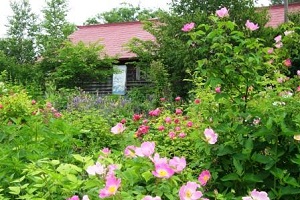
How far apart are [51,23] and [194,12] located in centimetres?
1322

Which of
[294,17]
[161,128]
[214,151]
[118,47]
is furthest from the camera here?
[118,47]

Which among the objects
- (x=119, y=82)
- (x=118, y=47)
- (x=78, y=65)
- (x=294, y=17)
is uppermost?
(x=294, y=17)

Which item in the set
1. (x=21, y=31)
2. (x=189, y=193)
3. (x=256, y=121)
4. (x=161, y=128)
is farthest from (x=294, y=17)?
(x=21, y=31)

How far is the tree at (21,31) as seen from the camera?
26.3 m

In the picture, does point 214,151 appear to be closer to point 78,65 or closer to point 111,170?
point 111,170

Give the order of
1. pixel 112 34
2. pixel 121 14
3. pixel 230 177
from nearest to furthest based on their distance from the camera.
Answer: pixel 230 177 → pixel 112 34 → pixel 121 14

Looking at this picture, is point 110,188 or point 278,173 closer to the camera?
point 110,188

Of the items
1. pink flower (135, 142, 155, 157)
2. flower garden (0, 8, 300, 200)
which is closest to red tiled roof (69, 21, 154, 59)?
flower garden (0, 8, 300, 200)

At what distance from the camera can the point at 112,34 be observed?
19.4 metres

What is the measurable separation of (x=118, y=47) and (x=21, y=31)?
40.8 ft

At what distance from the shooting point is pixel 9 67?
17.3 meters

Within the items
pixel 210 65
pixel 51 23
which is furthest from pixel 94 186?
pixel 51 23

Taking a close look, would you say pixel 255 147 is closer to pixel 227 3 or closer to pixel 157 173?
pixel 157 173

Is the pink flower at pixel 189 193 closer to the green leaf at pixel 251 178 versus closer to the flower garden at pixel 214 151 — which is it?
the flower garden at pixel 214 151
